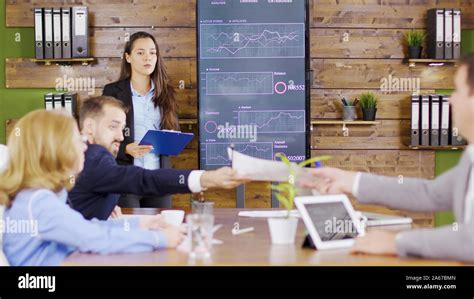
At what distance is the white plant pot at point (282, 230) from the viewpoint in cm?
241

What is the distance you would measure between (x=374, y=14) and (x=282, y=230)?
142 inches

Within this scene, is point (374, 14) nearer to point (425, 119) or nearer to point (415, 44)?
point (415, 44)

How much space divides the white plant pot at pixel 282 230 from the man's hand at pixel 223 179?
385 mm

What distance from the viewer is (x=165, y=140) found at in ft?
14.2

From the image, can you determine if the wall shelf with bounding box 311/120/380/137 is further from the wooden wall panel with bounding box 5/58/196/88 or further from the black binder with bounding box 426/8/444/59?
the wooden wall panel with bounding box 5/58/196/88

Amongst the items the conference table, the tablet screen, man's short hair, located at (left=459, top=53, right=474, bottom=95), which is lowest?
the conference table

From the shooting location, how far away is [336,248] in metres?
2.32

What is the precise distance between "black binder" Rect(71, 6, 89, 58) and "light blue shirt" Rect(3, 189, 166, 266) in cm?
325

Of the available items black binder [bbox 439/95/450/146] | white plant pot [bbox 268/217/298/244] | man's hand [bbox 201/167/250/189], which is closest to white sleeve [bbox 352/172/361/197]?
white plant pot [bbox 268/217/298/244]

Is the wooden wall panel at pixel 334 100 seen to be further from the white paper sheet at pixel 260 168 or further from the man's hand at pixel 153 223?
the man's hand at pixel 153 223

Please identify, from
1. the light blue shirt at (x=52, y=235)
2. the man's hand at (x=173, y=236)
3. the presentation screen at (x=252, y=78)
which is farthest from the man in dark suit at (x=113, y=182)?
the presentation screen at (x=252, y=78)

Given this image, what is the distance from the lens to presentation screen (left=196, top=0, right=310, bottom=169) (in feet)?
17.4
